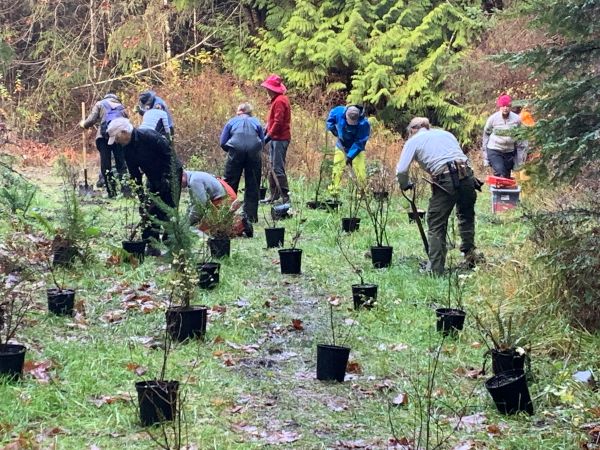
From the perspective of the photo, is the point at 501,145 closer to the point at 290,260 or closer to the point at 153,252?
the point at 290,260

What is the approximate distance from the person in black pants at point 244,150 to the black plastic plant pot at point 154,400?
17.6 ft

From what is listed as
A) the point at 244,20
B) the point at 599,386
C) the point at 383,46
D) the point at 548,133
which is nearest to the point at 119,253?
the point at 548,133

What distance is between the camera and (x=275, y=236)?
8289 millimetres

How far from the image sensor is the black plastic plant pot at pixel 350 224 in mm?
9180

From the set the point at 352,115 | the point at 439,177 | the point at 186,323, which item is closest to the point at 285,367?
the point at 186,323

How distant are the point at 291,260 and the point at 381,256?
942 mm

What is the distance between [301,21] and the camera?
745 inches

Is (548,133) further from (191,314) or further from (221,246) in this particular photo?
(221,246)

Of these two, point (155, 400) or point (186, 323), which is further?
point (186, 323)

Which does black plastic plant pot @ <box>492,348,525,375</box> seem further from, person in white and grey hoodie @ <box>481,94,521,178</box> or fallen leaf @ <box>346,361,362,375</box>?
person in white and grey hoodie @ <box>481,94,521,178</box>

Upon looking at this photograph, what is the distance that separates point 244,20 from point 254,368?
18.1 metres

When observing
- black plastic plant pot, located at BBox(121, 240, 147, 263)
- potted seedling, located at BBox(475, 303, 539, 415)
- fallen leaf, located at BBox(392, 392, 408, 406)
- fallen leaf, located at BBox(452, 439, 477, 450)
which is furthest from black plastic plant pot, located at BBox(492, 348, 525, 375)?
black plastic plant pot, located at BBox(121, 240, 147, 263)

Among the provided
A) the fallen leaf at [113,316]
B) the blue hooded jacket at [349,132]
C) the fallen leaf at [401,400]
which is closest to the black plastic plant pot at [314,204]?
the blue hooded jacket at [349,132]

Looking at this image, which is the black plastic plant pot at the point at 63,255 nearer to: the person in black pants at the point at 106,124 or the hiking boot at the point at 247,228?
the hiking boot at the point at 247,228
